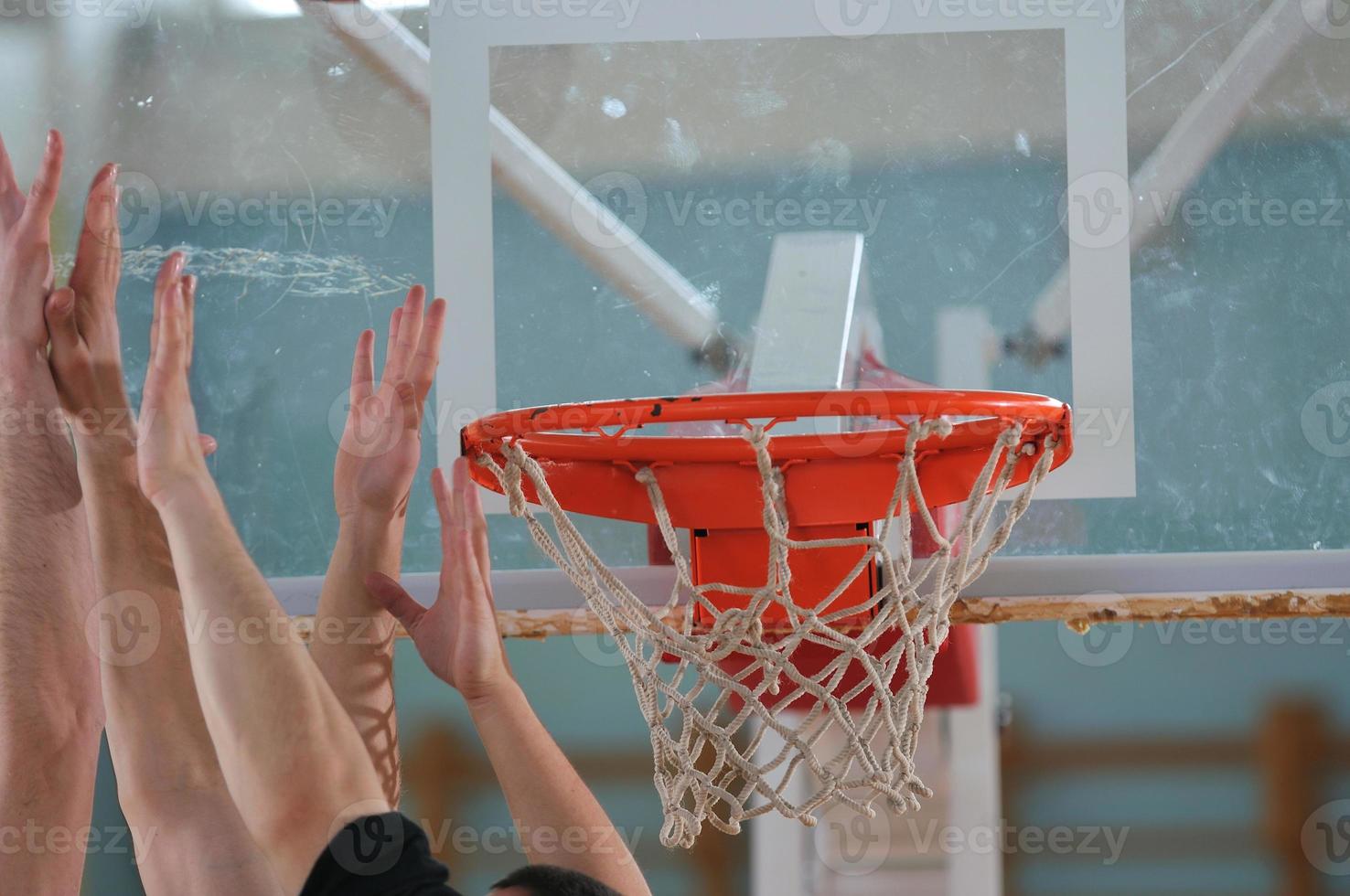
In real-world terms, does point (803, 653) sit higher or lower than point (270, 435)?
lower

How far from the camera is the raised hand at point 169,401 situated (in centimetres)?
156

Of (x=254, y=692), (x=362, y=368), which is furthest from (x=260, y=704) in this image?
(x=362, y=368)

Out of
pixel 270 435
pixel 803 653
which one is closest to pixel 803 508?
pixel 803 653

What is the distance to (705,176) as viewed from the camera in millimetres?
1494

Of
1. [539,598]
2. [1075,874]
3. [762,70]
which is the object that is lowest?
[1075,874]

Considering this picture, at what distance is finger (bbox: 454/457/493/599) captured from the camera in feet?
4.82

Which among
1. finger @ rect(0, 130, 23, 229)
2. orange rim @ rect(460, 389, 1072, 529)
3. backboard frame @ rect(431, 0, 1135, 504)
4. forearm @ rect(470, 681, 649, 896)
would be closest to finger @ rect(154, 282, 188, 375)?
finger @ rect(0, 130, 23, 229)

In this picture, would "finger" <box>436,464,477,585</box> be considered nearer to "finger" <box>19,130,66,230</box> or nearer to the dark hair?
the dark hair

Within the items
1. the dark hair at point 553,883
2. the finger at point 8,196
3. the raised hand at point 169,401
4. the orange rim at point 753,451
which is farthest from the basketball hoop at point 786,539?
the finger at point 8,196

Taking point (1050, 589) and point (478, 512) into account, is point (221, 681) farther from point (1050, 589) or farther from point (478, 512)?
point (1050, 589)

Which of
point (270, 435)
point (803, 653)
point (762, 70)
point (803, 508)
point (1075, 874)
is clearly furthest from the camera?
point (1075, 874)

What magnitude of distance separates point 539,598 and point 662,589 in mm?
198

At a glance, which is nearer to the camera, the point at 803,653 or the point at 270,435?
the point at 803,653

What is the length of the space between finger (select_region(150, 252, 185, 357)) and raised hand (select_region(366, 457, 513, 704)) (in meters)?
0.48
